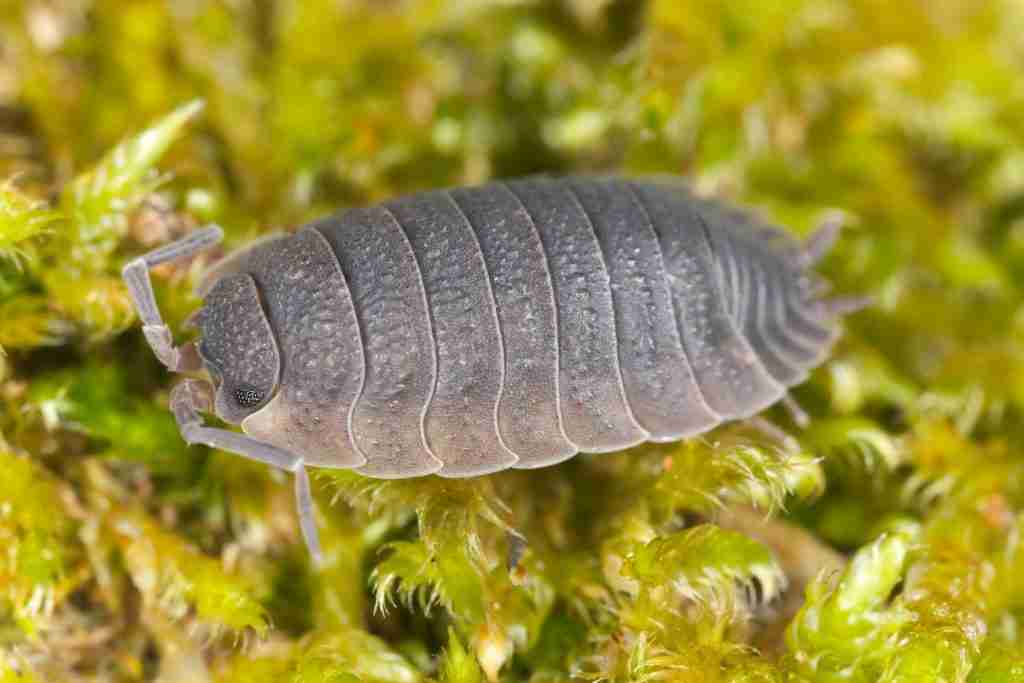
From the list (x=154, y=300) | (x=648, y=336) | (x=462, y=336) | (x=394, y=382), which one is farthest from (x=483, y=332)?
(x=154, y=300)

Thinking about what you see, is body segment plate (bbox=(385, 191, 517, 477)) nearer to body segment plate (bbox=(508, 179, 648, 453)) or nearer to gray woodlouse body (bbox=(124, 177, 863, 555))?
gray woodlouse body (bbox=(124, 177, 863, 555))

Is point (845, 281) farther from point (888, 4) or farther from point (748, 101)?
point (888, 4)

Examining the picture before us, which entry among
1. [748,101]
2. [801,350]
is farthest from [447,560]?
[748,101]

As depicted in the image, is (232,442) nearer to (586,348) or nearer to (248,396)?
(248,396)

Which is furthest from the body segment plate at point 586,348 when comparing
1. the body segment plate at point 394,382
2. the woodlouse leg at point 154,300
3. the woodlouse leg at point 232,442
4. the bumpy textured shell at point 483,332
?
the woodlouse leg at point 154,300

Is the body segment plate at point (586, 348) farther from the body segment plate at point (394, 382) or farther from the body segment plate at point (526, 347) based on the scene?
the body segment plate at point (394, 382)

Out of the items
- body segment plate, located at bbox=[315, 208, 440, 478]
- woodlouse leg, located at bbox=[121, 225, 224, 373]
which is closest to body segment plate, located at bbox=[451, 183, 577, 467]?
body segment plate, located at bbox=[315, 208, 440, 478]
